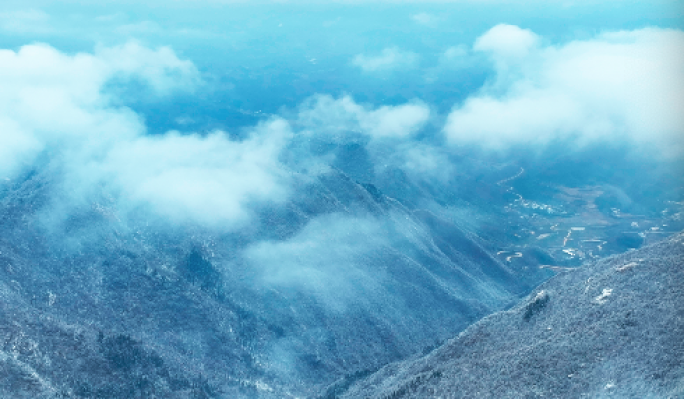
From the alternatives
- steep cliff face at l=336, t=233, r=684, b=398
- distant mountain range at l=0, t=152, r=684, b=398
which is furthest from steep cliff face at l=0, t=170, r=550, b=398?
steep cliff face at l=336, t=233, r=684, b=398

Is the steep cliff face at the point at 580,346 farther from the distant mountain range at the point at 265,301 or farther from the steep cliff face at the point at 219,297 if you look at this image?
the steep cliff face at the point at 219,297

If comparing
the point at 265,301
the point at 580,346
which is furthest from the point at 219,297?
the point at 580,346

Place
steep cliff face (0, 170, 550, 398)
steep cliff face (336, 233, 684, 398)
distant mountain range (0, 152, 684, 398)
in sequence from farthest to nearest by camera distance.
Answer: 1. steep cliff face (0, 170, 550, 398)
2. distant mountain range (0, 152, 684, 398)
3. steep cliff face (336, 233, 684, 398)

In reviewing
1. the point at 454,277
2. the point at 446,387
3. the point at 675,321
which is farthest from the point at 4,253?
the point at 675,321

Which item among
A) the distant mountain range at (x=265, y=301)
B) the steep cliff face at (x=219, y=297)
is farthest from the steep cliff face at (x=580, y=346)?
the steep cliff face at (x=219, y=297)

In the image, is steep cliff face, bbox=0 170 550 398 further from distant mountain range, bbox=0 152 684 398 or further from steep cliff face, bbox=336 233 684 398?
steep cliff face, bbox=336 233 684 398

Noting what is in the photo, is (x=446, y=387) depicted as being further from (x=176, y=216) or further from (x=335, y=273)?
(x=176, y=216)
